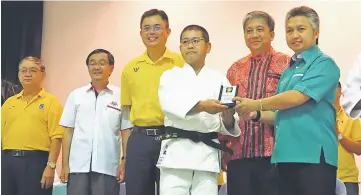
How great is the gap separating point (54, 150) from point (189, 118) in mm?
1512

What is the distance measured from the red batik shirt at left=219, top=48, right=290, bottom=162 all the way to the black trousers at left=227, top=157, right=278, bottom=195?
4 centimetres

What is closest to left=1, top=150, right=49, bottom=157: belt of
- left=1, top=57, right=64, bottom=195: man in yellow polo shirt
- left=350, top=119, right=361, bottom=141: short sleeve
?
left=1, top=57, right=64, bottom=195: man in yellow polo shirt

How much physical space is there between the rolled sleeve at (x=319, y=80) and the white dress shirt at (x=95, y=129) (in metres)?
1.42

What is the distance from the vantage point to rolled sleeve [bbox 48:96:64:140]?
3.77 meters

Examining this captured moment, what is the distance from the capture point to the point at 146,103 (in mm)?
3074

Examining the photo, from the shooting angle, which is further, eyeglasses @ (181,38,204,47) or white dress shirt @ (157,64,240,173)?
eyeglasses @ (181,38,204,47)

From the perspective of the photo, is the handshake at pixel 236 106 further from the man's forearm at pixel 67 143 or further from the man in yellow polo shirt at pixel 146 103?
the man's forearm at pixel 67 143

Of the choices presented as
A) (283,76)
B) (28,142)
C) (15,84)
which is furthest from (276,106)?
(15,84)

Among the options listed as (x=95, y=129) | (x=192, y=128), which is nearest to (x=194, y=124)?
(x=192, y=128)

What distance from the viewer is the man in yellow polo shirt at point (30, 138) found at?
367cm

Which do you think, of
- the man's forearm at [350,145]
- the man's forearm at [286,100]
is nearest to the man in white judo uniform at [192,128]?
the man's forearm at [286,100]

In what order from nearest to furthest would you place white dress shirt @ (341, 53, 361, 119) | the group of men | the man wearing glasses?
white dress shirt @ (341, 53, 361, 119), the group of men, the man wearing glasses

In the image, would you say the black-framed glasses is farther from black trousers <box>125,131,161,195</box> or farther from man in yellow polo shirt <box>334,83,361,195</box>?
man in yellow polo shirt <box>334,83,361,195</box>

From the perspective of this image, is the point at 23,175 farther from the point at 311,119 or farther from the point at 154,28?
the point at 311,119
